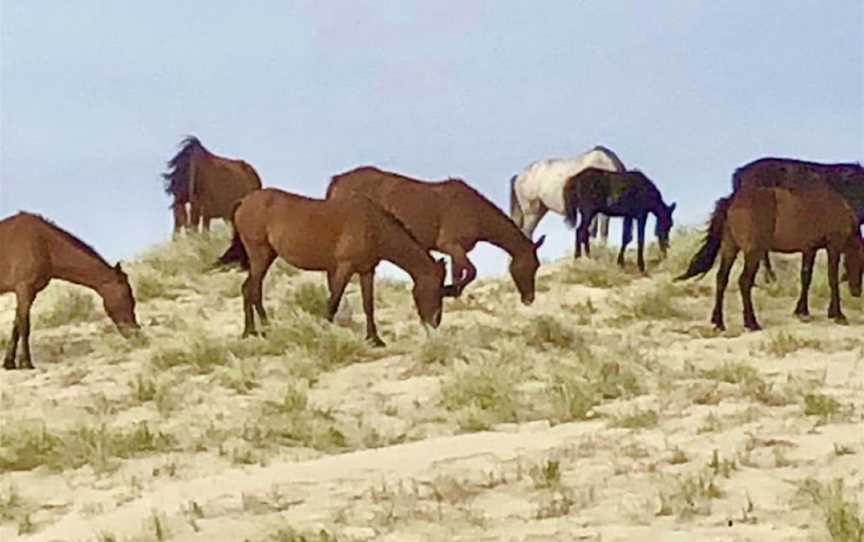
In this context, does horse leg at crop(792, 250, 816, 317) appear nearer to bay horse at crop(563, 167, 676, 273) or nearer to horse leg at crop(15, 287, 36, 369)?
bay horse at crop(563, 167, 676, 273)

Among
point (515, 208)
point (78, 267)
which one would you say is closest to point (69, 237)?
point (78, 267)

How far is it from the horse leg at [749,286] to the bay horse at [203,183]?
304 inches

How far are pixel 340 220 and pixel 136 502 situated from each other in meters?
6.04

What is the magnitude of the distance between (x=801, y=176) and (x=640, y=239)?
2.28 metres

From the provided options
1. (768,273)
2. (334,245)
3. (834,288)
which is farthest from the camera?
(768,273)

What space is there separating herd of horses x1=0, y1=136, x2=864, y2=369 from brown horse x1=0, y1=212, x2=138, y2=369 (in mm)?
11

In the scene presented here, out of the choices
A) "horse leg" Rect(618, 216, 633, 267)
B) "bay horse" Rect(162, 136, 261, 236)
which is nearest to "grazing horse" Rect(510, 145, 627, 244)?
"horse leg" Rect(618, 216, 633, 267)

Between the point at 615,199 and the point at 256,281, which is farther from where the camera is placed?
the point at 615,199

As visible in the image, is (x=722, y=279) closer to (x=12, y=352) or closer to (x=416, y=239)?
(x=416, y=239)

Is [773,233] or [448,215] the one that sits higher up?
[448,215]

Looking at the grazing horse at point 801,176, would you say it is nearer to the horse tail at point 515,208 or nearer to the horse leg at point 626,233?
the horse leg at point 626,233

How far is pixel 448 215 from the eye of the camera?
1619cm

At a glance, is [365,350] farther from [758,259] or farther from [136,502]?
[136,502]

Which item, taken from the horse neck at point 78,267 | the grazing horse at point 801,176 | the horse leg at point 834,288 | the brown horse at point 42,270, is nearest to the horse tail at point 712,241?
the horse leg at point 834,288
